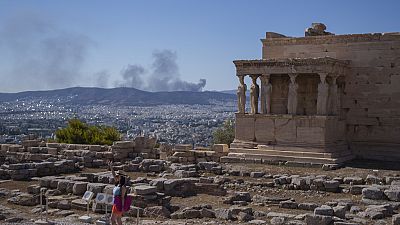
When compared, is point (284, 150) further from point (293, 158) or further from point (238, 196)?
point (238, 196)

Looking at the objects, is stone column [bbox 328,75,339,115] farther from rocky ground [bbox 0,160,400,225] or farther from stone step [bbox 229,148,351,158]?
rocky ground [bbox 0,160,400,225]

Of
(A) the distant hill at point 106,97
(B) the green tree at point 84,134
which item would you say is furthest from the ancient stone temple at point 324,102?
(A) the distant hill at point 106,97

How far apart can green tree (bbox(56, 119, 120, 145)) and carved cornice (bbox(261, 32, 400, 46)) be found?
37.9 feet

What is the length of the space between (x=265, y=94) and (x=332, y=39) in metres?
3.63

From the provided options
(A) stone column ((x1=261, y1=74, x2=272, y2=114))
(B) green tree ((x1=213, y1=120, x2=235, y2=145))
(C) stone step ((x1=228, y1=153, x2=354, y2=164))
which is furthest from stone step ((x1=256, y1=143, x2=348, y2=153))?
(B) green tree ((x1=213, y1=120, x2=235, y2=145))

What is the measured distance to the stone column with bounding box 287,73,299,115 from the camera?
80.5 ft

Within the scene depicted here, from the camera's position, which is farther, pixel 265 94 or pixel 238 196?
pixel 265 94

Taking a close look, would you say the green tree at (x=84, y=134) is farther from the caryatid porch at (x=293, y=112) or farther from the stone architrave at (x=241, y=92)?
the caryatid porch at (x=293, y=112)

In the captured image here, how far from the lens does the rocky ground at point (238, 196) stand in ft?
48.4

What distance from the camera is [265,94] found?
84.1 feet

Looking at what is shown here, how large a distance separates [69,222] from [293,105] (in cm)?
1287

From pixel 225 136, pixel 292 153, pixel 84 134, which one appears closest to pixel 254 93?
pixel 292 153

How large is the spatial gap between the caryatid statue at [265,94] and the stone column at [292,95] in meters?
1.10

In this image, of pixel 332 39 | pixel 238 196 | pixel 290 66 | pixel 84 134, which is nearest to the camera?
pixel 238 196
